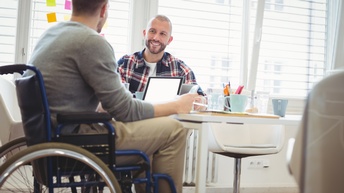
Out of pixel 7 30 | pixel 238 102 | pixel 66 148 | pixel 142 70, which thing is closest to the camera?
pixel 66 148

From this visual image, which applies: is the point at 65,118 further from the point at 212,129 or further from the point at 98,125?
the point at 212,129

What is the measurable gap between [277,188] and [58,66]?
8.17 feet

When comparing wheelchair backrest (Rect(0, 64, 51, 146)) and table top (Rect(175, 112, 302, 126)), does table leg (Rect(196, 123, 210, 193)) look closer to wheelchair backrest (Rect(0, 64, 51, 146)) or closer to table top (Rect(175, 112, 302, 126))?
table top (Rect(175, 112, 302, 126))

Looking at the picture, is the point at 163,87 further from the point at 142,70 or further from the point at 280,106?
the point at 142,70

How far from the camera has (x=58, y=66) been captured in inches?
54.8

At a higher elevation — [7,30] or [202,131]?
[7,30]

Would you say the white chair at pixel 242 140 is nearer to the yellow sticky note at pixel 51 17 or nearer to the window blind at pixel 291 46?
the window blind at pixel 291 46

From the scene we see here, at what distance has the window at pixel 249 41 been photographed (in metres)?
3.23

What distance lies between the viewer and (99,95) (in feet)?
4.59

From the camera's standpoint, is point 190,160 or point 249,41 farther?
point 249,41

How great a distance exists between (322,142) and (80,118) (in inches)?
30.1

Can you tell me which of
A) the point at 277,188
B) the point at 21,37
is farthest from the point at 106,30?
the point at 277,188

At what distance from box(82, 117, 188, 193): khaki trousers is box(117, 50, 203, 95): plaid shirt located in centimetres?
117

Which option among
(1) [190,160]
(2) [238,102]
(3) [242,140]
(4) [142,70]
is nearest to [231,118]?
(2) [238,102]
